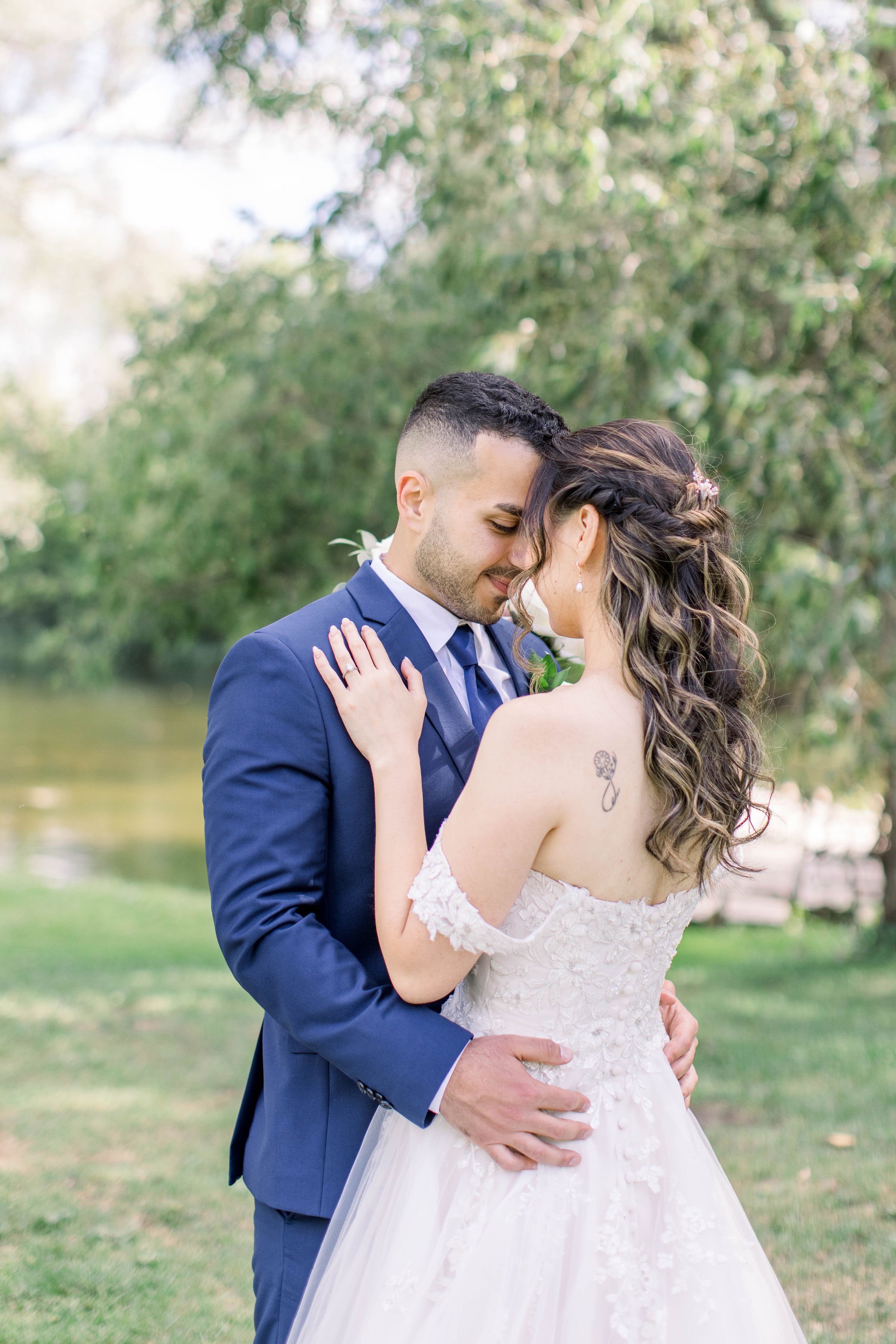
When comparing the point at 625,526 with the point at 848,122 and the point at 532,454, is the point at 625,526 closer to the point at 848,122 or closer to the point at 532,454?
the point at 532,454

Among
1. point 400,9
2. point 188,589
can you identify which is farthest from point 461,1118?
point 188,589

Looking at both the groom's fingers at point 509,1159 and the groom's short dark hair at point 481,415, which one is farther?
the groom's short dark hair at point 481,415

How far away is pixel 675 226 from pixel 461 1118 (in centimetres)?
506

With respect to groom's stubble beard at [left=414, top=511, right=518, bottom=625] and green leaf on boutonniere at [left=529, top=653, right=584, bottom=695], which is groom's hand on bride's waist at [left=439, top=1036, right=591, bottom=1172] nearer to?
green leaf on boutonniere at [left=529, top=653, right=584, bottom=695]

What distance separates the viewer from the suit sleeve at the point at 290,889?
187cm

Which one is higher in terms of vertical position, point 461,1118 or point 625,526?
point 625,526

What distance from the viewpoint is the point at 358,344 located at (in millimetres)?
8367

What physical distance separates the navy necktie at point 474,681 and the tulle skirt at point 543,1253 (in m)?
0.70

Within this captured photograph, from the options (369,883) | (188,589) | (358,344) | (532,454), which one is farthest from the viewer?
(188,589)

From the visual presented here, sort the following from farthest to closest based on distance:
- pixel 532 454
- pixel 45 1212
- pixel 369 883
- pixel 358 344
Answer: pixel 358 344
pixel 45 1212
pixel 532 454
pixel 369 883

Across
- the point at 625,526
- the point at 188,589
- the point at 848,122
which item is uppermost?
the point at 848,122

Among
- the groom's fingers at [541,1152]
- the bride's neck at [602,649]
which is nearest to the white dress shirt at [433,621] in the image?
the bride's neck at [602,649]

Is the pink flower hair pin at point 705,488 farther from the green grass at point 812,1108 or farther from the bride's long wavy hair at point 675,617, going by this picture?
the green grass at point 812,1108

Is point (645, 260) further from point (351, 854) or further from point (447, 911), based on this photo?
point (447, 911)
